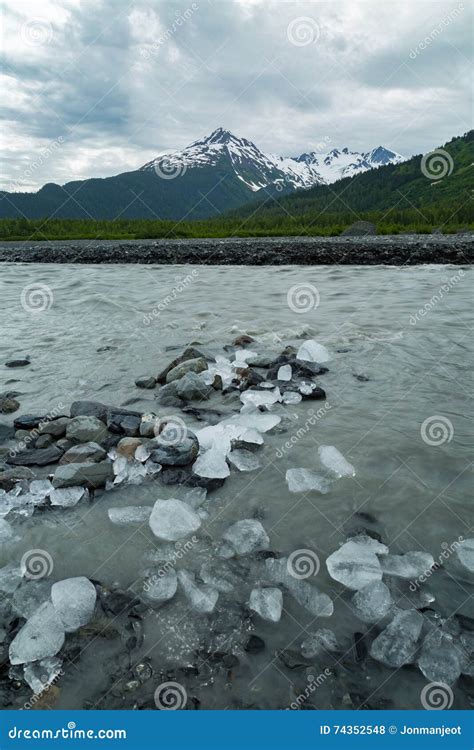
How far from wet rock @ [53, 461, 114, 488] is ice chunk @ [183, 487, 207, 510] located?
736mm

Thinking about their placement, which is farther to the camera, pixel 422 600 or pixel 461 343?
pixel 461 343

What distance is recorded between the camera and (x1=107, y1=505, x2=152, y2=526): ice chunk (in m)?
3.55

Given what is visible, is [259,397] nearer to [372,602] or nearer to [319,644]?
[372,602]

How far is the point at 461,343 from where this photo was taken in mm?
7980

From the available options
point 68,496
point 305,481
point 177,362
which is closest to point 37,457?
point 68,496

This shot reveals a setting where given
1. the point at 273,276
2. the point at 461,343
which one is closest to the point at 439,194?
Result: the point at 273,276

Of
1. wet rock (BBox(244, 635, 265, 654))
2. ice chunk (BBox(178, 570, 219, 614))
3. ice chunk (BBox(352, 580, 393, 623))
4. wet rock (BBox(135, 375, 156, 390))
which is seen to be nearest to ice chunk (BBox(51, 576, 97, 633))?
ice chunk (BBox(178, 570, 219, 614))

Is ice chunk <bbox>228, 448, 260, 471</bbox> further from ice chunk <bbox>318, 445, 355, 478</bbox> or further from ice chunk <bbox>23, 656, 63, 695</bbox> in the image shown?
ice chunk <bbox>23, 656, 63, 695</bbox>

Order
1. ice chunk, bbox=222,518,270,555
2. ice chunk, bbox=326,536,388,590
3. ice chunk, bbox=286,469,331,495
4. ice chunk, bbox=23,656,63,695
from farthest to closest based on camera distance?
ice chunk, bbox=286,469,331,495 < ice chunk, bbox=222,518,270,555 < ice chunk, bbox=326,536,388,590 < ice chunk, bbox=23,656,63,695

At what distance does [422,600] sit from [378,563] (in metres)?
0.34

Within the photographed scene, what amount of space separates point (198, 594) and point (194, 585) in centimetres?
8

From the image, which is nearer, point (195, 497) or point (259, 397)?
point (195, 497)

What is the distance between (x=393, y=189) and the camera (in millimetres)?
149375

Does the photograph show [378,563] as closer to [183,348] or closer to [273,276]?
[183,348]
